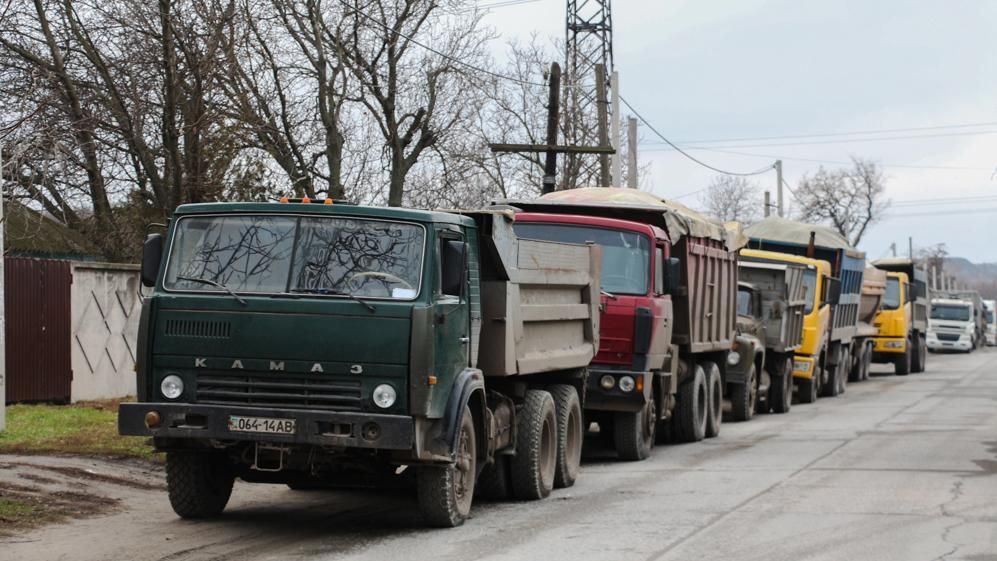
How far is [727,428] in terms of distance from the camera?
69.4 ft

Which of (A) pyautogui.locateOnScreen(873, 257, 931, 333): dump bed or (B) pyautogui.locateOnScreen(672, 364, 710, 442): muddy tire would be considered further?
(A) pyautogui.locateOnScreen(873, 257, 931, 333): dump bed

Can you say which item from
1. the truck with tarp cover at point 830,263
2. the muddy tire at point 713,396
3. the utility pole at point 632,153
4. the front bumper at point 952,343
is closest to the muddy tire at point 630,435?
the muddy tire at point 713,396

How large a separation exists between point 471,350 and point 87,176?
43.5 feet

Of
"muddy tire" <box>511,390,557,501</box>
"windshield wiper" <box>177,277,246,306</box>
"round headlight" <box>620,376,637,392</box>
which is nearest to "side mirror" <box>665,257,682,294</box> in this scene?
"round headlight" <box>620,376,637,392</box>

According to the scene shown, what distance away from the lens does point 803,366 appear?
88.3 ft

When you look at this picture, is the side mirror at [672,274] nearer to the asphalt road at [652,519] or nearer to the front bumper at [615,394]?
the front bumper at [615,394]

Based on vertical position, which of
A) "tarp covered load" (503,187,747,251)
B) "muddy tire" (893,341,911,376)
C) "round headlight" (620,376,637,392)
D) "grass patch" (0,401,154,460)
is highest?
"tarp covered load" (503,187,747,251)

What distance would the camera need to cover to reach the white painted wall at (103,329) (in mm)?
19266

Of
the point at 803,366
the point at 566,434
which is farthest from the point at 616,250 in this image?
the point at 803,366

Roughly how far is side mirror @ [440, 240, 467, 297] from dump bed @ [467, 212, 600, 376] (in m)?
0.72

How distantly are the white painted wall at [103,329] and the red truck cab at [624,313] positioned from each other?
7.09 m

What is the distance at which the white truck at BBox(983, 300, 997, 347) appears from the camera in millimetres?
83250

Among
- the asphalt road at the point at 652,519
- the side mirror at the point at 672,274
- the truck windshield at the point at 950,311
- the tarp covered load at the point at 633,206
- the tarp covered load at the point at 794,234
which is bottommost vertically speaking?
the asphalt road at the point at 652,519

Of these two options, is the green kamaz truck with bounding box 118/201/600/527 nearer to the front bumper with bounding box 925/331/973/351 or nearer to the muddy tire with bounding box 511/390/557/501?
the muddy tire with bounding box 511/390/557/501
